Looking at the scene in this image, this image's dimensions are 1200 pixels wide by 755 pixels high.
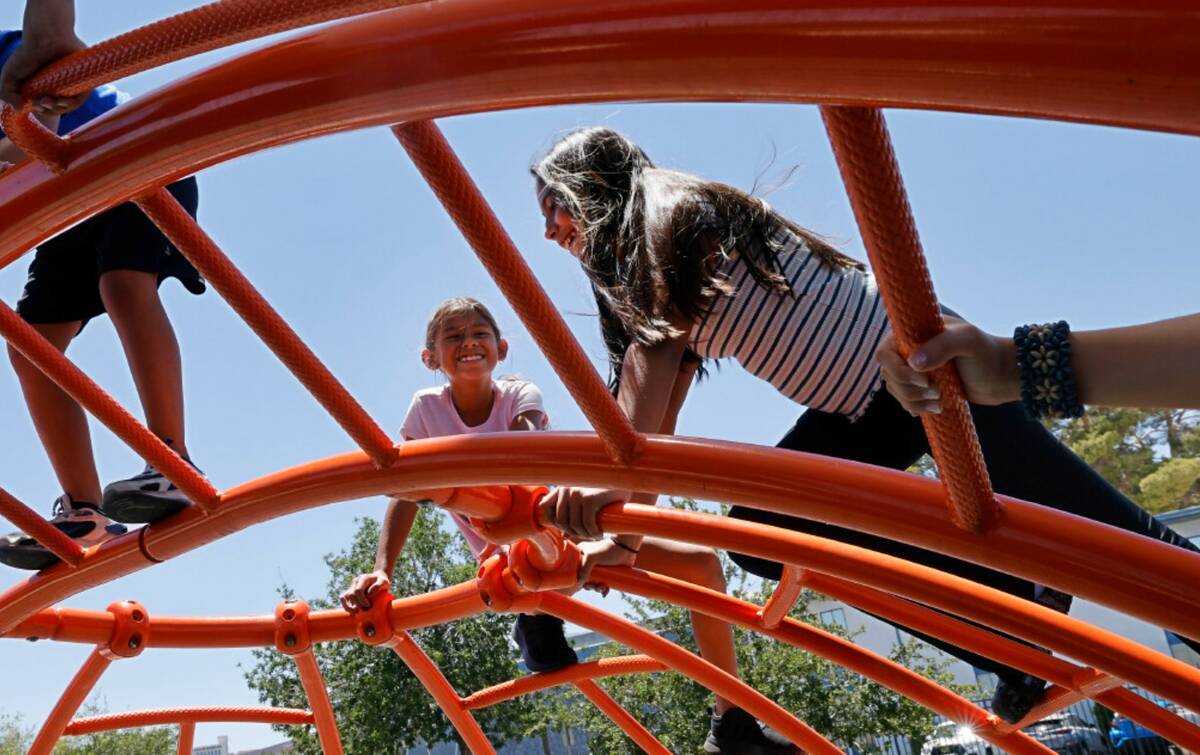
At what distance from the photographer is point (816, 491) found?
4.09 feet

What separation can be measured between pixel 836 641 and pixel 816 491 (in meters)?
1.63

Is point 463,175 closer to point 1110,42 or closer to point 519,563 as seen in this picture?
point 1110,42

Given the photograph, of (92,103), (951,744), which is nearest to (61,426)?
(92,103)

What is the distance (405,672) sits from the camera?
15.6 m

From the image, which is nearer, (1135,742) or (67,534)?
(67,534)

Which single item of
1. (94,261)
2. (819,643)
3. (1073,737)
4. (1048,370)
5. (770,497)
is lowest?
(1048,370)

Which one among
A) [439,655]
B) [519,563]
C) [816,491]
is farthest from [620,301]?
[439,655]

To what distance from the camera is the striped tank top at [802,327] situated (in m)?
1.87

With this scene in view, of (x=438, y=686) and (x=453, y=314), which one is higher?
(x=453, y=314)

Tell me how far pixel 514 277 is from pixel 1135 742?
46.3 ft

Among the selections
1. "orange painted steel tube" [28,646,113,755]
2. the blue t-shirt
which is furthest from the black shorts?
"orange painted steel tube" [28,646,113,755]

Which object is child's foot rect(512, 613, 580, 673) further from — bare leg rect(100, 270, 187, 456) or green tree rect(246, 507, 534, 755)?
green tree rect(246, 507, 534, 755)

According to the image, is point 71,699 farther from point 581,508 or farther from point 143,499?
point 581,508

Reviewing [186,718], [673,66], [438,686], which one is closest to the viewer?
[673,66]
